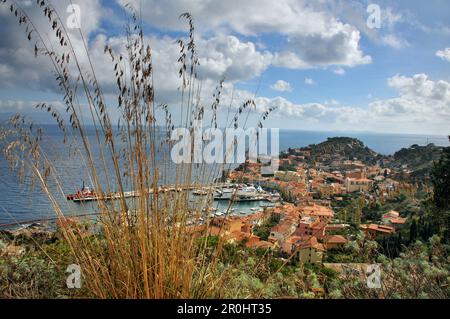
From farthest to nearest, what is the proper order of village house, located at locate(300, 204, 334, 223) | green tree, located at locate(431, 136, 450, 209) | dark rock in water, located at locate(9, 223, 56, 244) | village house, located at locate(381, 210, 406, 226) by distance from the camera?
green tree, located at locate(431, 136, 450, 209), village house, located at locate(381, 210, 406, 226), dark rock in water, located at locate(9, 223, 56, 244), village house, located at locate(300, 204, 334, 223)

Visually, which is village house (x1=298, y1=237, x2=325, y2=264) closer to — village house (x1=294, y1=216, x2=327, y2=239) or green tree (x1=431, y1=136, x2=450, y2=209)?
village house (x1=294, y1=216, x2=327, y2=239)

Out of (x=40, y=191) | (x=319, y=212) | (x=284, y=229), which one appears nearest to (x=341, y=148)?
(x=319, y=212)

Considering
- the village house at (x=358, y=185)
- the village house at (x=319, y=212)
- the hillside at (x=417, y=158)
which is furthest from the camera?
the hillside at (x=417, y=158)

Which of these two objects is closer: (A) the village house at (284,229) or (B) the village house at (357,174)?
(A) the village house at (284,229)

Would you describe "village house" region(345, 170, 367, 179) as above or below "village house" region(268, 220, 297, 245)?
above

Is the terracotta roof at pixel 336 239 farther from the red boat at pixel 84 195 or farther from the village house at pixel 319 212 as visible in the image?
the red boat at pixel 84 195

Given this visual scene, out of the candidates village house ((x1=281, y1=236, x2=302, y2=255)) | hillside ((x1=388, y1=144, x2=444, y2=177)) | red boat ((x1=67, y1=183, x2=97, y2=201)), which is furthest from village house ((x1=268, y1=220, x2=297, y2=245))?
hillside ((x1=388, y1=144, x2=444, y2=177))

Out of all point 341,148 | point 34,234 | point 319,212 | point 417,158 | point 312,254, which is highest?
point 341,148

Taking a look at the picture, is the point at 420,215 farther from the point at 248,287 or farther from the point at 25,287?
the point at 25,287

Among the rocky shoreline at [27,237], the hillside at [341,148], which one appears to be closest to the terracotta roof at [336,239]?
the hillside at [341,148]

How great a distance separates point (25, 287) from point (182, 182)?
3.35ft

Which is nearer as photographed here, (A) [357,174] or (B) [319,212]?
(B) [319,212]

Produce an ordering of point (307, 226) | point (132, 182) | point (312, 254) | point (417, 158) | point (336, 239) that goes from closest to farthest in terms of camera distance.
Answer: point (132, 182), point (307, 226), point (312, 254), point (336, 239), point (417, 158)

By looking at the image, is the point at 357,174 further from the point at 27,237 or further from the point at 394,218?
the point at 27,237
